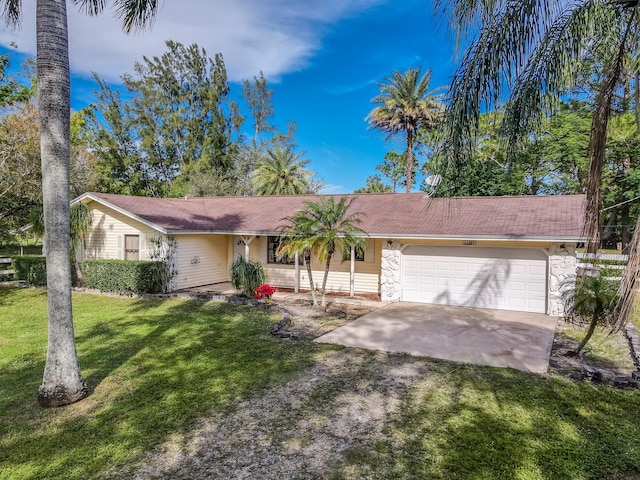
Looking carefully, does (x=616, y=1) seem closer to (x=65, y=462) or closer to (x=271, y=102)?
(x=65, y=462)

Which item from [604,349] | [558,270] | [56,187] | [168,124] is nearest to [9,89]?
[56,187]

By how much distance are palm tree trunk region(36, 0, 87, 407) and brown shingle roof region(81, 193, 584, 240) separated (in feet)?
24.1

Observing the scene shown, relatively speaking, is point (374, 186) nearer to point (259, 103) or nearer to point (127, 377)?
point (259, 103)

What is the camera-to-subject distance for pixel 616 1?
9.85ft

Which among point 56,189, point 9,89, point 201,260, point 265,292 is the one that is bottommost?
point 265,292

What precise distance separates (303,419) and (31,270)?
49.8 feet

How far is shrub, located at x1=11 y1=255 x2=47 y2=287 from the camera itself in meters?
14.9

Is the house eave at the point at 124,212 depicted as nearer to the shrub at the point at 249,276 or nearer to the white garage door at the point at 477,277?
the shrub at the point at 249,276

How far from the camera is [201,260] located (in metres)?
15.1

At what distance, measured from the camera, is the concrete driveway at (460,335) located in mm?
7254

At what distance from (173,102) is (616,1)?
40.0 meters

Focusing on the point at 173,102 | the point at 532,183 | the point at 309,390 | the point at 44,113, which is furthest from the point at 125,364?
the point at 173,102

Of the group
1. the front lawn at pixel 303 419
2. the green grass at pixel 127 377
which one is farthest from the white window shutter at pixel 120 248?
the front lawn at pixel 303 419

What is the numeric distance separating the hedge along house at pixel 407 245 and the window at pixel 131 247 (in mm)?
54
